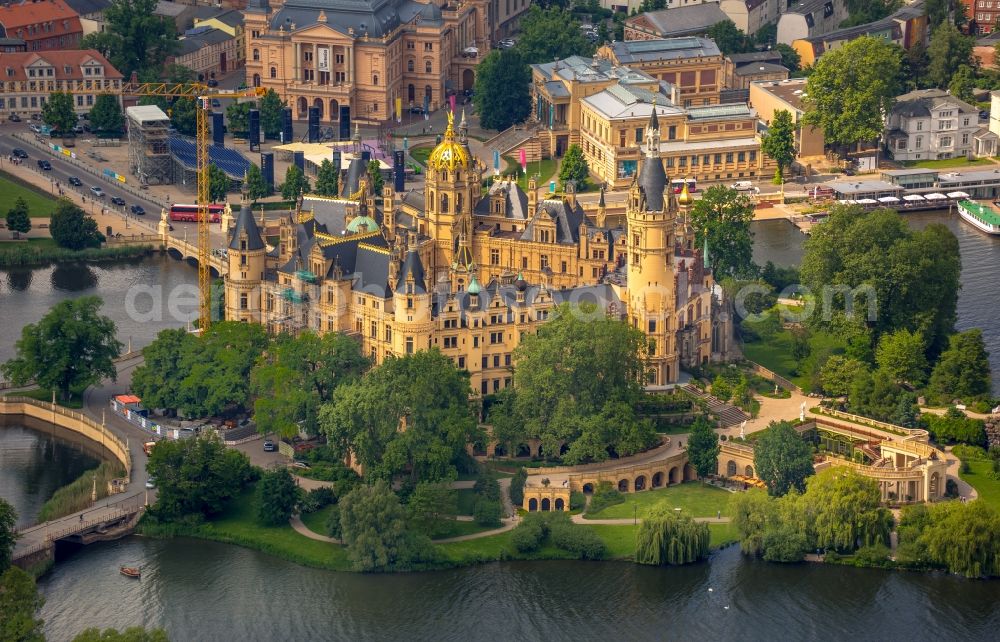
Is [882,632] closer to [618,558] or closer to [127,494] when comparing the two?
[618,558]

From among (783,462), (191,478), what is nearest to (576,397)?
(783,462)

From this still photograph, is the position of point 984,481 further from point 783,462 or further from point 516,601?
point 516,601

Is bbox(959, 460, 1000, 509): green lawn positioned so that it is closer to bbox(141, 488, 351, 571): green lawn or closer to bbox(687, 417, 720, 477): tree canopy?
bbox(687, 417, 720, 477): tree canopy

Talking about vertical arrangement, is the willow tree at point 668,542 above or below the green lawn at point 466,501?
below

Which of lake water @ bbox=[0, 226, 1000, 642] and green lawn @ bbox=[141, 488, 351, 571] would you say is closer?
lake water @ bbox=[0, 226, 1000, 642]

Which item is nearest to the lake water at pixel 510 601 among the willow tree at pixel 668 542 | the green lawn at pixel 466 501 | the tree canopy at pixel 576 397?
the willow tree at pixel 668 542

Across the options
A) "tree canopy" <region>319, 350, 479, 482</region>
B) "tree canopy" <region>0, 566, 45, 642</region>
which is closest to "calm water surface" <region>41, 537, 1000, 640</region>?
"tree canopy" <region>0, 566, 45, 642</region>

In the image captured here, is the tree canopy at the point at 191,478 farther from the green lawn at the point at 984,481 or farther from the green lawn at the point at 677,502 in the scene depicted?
the green lawn at the point at 984,481
